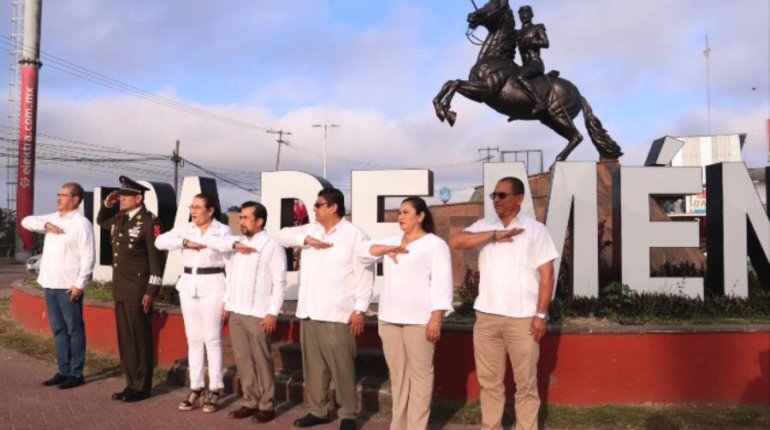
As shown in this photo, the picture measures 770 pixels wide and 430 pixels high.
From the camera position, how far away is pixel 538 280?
14.2 ft

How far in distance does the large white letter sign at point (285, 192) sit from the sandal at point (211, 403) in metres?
2.67

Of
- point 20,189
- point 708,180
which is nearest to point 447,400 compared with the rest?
point 708,180

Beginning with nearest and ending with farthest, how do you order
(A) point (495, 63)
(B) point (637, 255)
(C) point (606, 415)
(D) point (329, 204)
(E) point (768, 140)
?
(D) point (329, 204) < (C) point (606, 415) < (B) point (637, 255) < (A) point (495, 63) < (E) point (768, 140)

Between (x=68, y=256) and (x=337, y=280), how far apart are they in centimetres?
296

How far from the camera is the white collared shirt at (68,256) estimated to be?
6.26 m

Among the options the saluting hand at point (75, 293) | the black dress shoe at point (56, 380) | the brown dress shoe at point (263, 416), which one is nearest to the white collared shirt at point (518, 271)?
the brown dress shoe at point (263, 416)

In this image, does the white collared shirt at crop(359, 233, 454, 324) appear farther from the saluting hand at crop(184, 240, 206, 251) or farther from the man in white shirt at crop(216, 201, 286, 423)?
the saluting hand at crop(184, 240, 206, 251)

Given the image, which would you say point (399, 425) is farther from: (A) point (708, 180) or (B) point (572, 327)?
(A) point (708, 180)

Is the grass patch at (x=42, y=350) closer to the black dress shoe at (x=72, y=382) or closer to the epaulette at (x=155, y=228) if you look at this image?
the black dress shoe at (x=72, y=382)

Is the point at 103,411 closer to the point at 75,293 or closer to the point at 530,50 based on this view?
the point at 75,293

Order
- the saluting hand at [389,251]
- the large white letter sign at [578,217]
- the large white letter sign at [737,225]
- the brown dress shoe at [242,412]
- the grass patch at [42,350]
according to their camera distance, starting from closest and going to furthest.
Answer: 1. the saluting hand at [389,251]
2. the brown dress shoe at [242,412]
3. the large white letter sign at [737,225]
4. the large white letter sign at [578,217]
5. the grass patch at [42,350]

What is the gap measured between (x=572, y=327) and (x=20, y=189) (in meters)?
30.6

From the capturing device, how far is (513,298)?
13.9 ft

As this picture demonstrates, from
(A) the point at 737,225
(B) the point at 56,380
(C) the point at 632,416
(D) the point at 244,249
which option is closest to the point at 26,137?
(B) the point at 56,380
